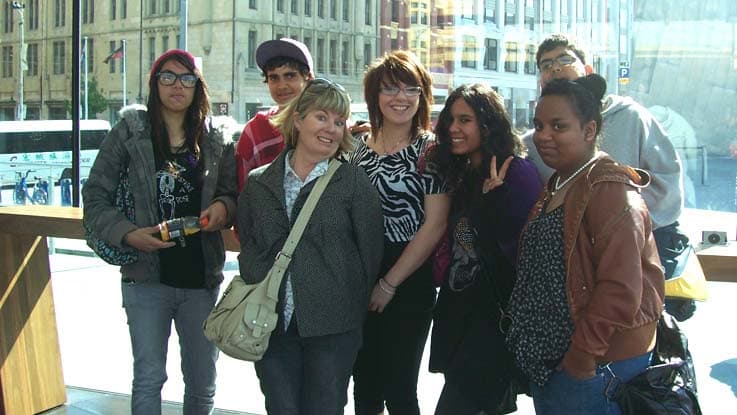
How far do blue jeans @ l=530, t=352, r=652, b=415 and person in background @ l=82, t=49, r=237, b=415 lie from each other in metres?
1.30

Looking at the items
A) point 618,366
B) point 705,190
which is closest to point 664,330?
point 618,366

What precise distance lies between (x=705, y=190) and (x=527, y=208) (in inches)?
139

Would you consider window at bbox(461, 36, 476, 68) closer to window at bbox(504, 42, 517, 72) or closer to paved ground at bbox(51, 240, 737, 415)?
window at bbox(504, 42, 517, 72)

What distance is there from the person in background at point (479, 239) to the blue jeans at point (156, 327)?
910 mm

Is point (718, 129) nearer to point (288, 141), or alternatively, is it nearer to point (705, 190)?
point (705, 190)

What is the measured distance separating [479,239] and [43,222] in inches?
88.4

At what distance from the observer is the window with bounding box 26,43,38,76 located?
745 inches

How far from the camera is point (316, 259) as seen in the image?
2436 mm

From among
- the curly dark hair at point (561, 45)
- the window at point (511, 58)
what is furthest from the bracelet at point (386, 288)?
the window at point (511, 58)

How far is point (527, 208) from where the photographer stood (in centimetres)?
231

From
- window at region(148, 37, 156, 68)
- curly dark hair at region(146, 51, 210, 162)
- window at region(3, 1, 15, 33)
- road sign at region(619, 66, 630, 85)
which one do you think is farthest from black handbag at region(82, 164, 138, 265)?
window at region(148, 37, 156, 68)

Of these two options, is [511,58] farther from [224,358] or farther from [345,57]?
[345,57]

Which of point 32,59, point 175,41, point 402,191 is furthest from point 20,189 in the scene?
point 402,191

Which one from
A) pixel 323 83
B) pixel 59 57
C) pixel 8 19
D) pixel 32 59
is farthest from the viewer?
pixel 32 59
